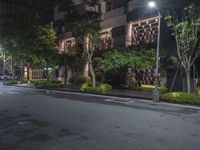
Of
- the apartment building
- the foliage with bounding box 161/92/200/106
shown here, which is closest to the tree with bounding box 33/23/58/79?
the apartment building

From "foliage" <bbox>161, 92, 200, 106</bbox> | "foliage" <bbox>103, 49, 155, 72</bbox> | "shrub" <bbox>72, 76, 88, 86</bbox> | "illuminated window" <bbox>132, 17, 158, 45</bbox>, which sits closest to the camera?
"foliage" <bbox>161, 92, 200, 106</bbox>

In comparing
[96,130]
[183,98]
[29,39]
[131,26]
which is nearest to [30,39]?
[29,39]

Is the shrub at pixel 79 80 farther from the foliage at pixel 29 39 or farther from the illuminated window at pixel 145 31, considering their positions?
the illuminated window at pixel 145 31

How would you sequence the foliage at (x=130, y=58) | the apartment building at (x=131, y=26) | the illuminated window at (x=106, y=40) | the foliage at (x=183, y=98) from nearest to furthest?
the foliage at (x=183, y=98), the foliage at (x=130, y=58), the apartment building at (x=131, y=26), the illuminated window at (x=106, y=40)

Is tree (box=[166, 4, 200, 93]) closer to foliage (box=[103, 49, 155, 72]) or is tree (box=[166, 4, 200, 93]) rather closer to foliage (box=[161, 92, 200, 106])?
foliage (box=[161, 92, 200, 106])

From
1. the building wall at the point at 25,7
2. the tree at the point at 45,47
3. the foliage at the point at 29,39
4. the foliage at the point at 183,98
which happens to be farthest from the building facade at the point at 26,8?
the foliage at the point at 183,98

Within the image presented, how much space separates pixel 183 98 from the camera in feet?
72.8

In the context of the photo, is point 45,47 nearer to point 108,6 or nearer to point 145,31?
point 108,6

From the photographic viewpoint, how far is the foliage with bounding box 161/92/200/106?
21.5 m

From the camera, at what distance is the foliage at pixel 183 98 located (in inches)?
845

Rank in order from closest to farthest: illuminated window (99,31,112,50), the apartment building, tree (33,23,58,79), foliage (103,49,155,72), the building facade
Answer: foliage (103,49,155,72), the apartment building, tree (33,23,58,79), illuminated window (99,31,112,50), the building facade

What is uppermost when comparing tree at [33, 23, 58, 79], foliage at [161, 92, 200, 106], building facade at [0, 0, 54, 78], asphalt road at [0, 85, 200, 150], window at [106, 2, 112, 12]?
building facade at [0, 0, 54, 78]

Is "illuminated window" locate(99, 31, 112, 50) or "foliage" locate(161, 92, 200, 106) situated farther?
"illuminated window" locate(99, 31, 112, 50)

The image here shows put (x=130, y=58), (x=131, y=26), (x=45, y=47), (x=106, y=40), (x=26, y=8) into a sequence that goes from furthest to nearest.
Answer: (x=26, y=8) → (x=106, y=40) → (x=45, y=47) → (x=131, y=26) → (x=130, y=58)
